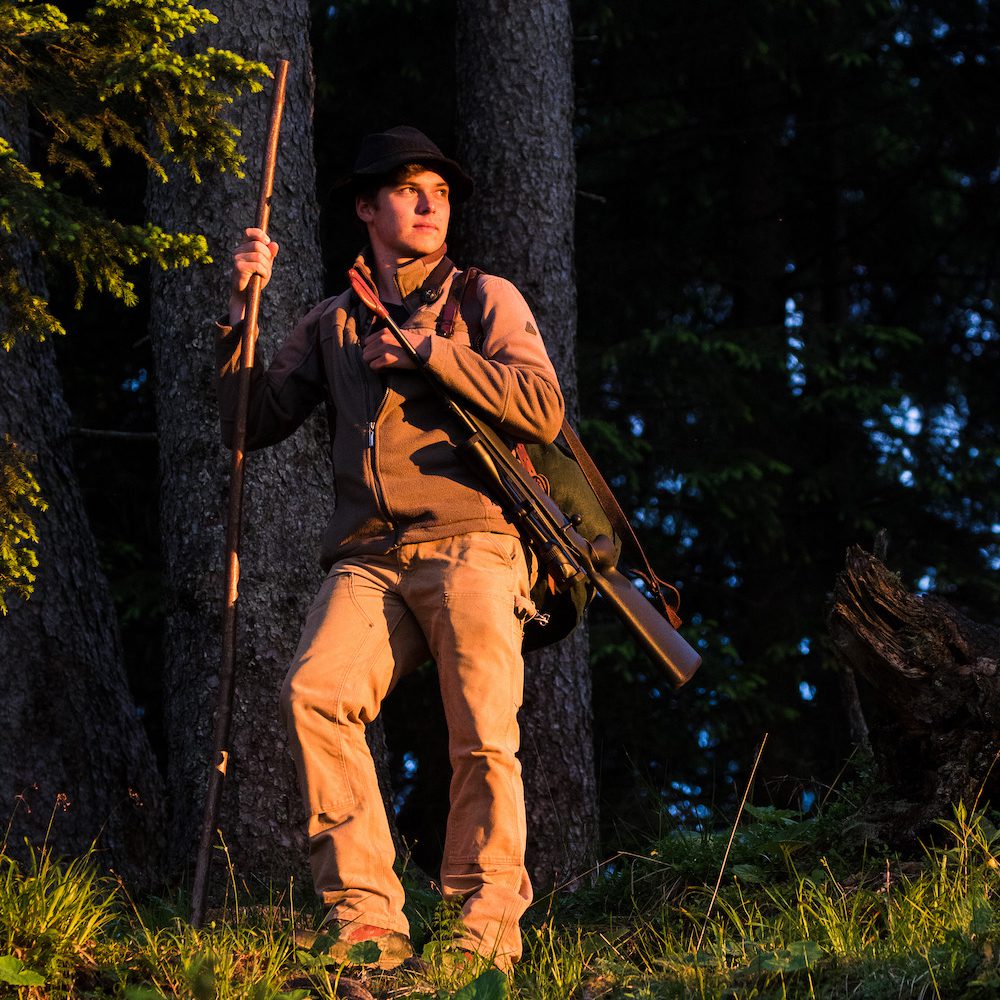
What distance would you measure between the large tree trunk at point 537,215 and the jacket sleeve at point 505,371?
282 centimetres

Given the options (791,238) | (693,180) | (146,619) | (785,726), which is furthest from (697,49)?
(146,619)

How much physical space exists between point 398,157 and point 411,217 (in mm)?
202

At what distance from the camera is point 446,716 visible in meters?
4.21

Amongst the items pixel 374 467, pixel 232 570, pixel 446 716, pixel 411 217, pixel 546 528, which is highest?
pixel 411 217

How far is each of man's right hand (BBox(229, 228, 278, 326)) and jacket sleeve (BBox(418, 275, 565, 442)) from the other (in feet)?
2.48

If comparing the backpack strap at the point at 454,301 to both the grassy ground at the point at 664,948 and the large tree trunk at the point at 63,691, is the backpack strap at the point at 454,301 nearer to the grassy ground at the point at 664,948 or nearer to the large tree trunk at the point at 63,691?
the grassy ground at the point at 664,948

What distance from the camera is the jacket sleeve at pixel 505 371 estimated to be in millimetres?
4246

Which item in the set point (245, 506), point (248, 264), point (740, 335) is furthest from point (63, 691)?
point (740, 335)

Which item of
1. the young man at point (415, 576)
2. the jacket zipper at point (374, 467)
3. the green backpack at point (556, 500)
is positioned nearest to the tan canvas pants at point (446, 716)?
the young man at point (415, 576)

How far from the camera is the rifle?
171 inches

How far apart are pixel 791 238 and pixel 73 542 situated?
10.6m

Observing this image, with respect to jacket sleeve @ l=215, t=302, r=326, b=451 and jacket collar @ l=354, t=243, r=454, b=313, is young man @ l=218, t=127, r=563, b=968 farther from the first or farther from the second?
jacket sleeve @ l=215, t=302, r=326, b=451

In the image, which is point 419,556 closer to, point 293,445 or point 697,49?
point 293,445

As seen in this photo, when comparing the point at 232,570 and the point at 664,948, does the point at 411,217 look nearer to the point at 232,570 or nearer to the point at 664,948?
the point at 232,570
